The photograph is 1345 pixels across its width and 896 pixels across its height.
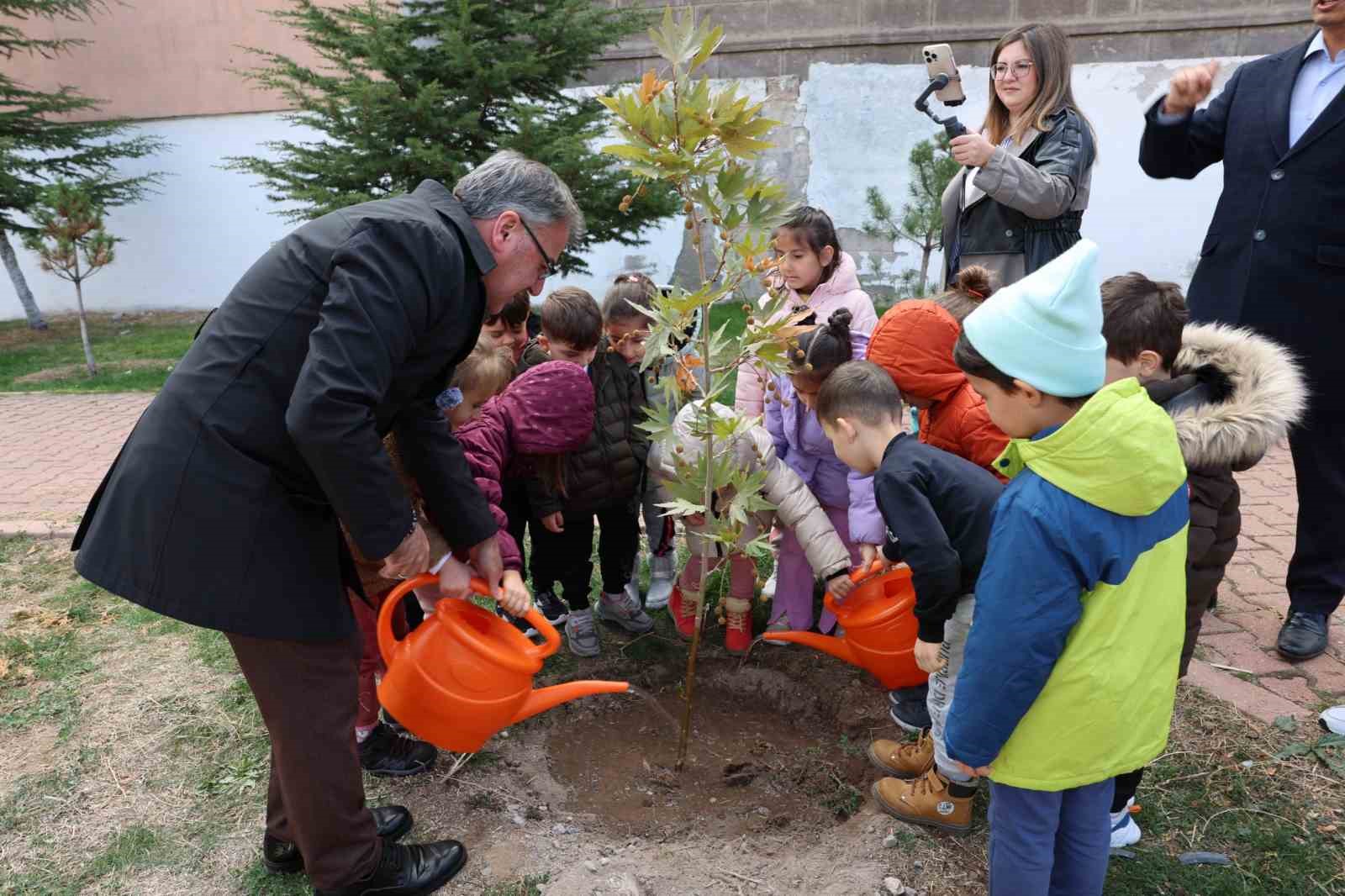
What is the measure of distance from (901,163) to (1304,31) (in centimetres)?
389

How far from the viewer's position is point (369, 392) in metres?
1.67

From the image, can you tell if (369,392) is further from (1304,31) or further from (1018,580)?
(1304,31)

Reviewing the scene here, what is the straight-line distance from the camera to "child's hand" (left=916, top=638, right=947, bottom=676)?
2.18 m

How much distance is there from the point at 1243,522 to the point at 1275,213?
2161 mm

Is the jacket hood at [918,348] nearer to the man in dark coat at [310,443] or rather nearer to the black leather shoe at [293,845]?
the man in dark coat at [310,443]

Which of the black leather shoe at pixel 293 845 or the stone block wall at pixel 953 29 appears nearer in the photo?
the black leather shoe at pixel 293 845

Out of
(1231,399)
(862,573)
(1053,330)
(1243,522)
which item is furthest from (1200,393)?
(1243,522)

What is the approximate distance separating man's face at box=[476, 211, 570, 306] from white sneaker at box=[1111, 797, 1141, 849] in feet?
6.71

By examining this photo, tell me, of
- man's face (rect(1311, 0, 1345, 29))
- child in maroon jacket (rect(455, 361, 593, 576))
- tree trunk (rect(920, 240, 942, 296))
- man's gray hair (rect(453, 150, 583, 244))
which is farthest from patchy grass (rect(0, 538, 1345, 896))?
tree trunk (rect(920, 240, 942, 296))

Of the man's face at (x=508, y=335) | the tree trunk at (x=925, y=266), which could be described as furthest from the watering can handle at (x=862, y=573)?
the tree trunk at (x=925, y=266)

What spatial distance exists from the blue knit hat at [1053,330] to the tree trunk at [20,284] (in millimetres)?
14646

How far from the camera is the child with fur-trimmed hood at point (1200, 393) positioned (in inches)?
85.7

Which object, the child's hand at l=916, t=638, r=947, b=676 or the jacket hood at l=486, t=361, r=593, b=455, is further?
the jacket hood at l=486, t=361, r=593, b=455

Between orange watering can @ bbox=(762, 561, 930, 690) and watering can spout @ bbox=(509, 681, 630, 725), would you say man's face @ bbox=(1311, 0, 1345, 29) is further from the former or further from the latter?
watering can spout @ bbox=(509, 681, 630, 725)
